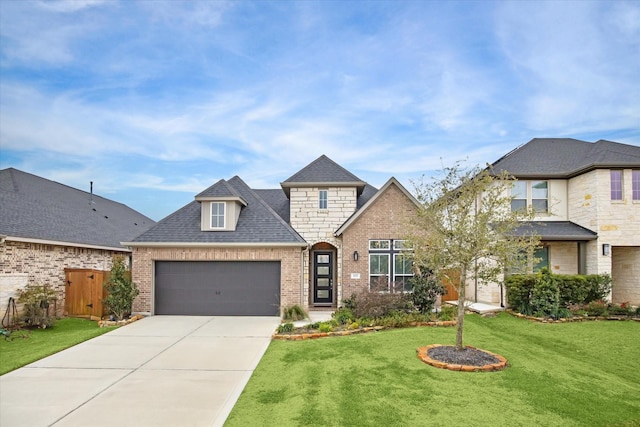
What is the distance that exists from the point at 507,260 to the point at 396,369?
3290mm

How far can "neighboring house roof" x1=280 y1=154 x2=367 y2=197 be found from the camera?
1619cm

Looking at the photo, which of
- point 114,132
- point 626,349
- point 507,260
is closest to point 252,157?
point 114,132

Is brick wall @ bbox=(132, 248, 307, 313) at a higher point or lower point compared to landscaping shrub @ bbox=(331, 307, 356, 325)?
higher

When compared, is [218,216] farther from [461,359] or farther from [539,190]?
[539,190]

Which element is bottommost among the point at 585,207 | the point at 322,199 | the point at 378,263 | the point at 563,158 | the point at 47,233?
the point at 378,263

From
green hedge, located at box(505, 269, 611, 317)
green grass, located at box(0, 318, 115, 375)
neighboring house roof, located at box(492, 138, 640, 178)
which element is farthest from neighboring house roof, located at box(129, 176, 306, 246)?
neighboring house roof, located at box(492, 138, 640, 178)

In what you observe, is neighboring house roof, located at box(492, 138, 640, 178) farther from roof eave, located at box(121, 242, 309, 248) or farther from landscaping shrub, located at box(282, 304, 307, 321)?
landscaping shrub, located at box(282, 304, 307, 321)

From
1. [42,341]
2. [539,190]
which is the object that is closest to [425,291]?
[539,190]

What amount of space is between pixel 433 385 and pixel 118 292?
36.3 ft

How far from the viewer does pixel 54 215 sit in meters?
16.6

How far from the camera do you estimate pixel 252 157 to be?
23844 millimetres

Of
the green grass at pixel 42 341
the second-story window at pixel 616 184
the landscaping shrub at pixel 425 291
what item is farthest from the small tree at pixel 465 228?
the second-story window at pixel 616 184

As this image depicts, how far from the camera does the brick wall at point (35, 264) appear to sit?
40.0 feet

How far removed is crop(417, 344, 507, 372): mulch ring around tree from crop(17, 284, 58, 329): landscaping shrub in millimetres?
12011
